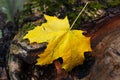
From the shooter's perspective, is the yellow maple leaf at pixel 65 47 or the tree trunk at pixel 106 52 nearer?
the tree trunk at pixel 106 52

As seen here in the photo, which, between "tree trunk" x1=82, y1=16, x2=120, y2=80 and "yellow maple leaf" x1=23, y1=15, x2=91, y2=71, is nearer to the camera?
"tree trunk" x1=82, y1=16, x2=120, y2=80

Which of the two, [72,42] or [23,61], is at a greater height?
[72,42]

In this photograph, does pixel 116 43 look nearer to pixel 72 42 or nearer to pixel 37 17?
pixel 72 42

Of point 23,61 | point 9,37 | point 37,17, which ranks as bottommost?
point 9,37

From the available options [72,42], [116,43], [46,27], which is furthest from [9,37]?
[116,43]

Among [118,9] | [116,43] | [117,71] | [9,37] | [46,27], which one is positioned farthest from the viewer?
[9,37]

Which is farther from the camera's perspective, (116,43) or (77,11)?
(77,11)

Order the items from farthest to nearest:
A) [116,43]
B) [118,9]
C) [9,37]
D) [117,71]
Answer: [9,37]
[118,9]
[116,43]
[117,71]
